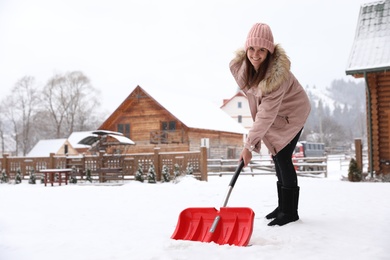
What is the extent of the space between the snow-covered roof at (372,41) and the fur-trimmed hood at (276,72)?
8811 millimetres

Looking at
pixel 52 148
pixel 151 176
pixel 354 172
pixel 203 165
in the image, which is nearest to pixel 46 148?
pixel 52 148

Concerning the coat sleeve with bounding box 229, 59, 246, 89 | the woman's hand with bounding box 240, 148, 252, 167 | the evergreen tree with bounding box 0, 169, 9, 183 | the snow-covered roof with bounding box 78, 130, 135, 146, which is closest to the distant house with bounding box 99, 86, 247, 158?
the snow-covered roof with bounding box 78, 130, 135, 146

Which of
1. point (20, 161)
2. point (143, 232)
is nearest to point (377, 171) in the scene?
point (143, 232)

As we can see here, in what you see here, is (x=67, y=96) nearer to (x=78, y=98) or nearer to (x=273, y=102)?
(x=78, y=98)

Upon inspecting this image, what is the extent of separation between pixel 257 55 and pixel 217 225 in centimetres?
153

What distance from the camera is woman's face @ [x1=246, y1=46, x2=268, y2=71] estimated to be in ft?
11.3

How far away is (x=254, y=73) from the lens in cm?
356

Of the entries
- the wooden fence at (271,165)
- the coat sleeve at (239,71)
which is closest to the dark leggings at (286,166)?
the coat sleeve at (239,71)

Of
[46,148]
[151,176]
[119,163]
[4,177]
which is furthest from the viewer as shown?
[46,148]

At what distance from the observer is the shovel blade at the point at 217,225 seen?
290cm

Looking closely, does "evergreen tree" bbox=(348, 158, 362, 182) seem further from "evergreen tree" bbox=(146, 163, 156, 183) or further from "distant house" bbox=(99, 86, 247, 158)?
"distant house" bbox=(99, 86, 247, 158)

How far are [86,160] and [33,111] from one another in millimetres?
33119

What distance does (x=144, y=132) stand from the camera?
2625 cm

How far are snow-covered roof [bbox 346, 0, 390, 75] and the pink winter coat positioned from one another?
868 centimetres
